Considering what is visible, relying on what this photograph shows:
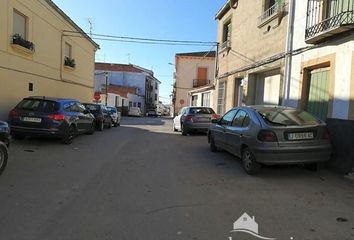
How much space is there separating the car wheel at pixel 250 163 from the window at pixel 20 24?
36.6ft

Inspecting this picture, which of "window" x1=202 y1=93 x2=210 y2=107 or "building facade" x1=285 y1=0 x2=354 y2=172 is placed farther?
"window" x1=202 y1=93 x2=210 y2=107

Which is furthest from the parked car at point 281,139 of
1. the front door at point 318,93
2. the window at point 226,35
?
the window at point 226,35

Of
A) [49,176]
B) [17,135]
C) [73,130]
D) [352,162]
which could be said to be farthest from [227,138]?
[17,135]

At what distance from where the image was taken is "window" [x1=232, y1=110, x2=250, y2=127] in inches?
337

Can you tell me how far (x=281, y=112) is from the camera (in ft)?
27.2

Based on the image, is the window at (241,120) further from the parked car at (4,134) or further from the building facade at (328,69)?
the parked car at (4,134)

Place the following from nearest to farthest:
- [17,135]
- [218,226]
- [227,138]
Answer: [218,226] < [227,138] < [17,135]

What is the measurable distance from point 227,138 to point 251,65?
7.81m

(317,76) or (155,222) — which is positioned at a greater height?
(317,76)

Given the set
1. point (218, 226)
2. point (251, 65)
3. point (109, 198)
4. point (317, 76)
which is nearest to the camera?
point (218, 226)

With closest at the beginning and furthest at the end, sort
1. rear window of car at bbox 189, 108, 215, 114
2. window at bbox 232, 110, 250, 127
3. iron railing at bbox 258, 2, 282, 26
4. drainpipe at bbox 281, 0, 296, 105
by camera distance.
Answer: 1. window at bbox 232, 110, 250, 127
2. drainpipe at bbox 281, 0, 296, 105
3. iron railing at bbox 258, 2, 282, 26
4. rear window of car at bbox 189, 108, 215, 114

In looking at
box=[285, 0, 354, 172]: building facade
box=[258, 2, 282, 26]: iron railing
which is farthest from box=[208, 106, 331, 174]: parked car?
box=[258, 2, 282, 26]: iron railing

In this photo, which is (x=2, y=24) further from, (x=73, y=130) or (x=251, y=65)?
(x=251, y=65)

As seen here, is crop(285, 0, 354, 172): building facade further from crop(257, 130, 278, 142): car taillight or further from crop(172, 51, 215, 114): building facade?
crop(172, 51, 215, 114): building facade
